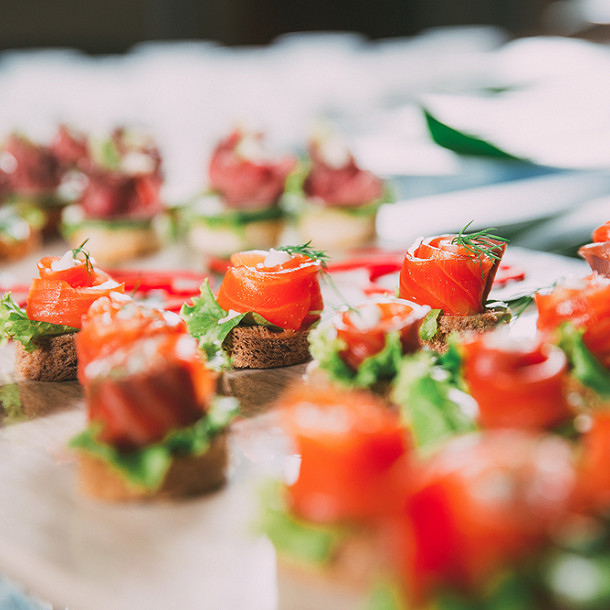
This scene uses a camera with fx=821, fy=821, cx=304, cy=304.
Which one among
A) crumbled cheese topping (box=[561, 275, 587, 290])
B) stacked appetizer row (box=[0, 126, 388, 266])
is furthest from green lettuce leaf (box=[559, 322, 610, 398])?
stacked appetizer row (box=[0, 126, 388, 266])

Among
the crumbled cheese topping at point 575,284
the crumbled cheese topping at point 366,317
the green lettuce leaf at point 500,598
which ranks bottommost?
the crumbled cheese topping at point 366,317

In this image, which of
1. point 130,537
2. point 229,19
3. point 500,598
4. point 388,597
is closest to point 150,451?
point 130,537

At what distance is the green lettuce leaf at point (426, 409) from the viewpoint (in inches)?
80.4

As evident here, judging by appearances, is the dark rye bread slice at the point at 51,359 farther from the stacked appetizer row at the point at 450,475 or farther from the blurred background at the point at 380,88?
the blurred background at the point at 380,88

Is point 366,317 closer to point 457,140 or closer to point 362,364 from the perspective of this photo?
point 362,364

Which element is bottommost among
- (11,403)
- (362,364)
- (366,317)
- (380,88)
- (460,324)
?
(380,88)

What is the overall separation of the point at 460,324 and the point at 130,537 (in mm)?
1596

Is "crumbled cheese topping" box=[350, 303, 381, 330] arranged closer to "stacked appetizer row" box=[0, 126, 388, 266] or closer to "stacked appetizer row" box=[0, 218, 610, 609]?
"stacked appetizer row" box=[0, 218, 610, 609]

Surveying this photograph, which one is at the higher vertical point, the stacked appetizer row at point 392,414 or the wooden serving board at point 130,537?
the stacked appetizer row at point 392,414

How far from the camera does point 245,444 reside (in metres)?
2.61

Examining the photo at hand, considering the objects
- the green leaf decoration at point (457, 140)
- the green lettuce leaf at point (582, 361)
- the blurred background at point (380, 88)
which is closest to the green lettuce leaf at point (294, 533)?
the green lettuce leaf at point (582, 361)

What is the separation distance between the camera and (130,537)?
211cm

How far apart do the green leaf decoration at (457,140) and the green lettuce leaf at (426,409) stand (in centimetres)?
285

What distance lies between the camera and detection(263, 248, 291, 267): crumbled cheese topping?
321cm
